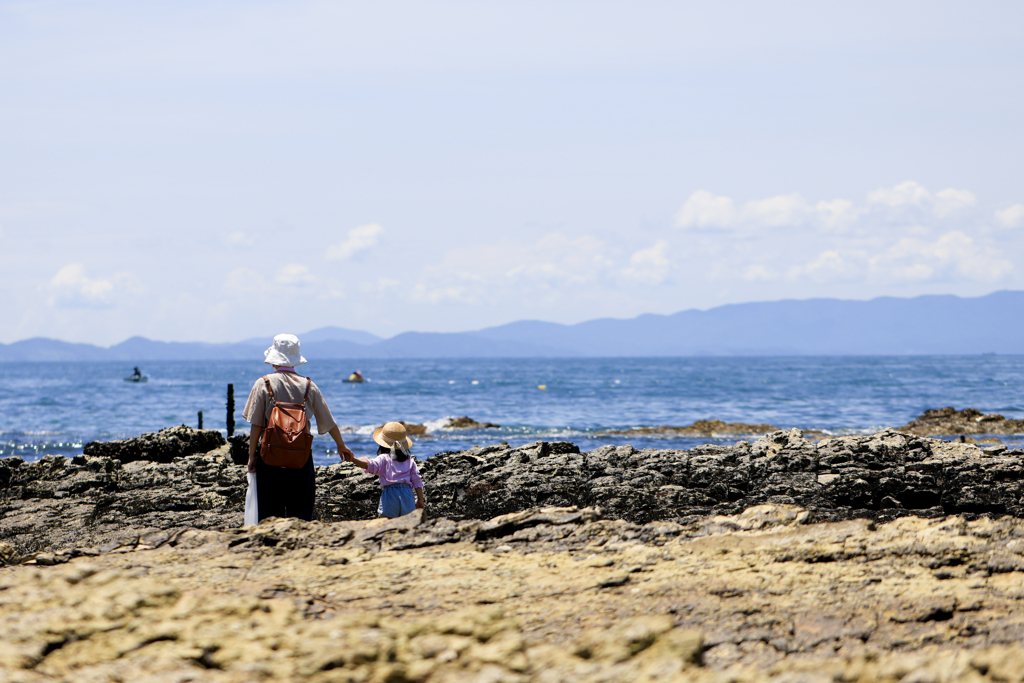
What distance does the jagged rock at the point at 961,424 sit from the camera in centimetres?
2923

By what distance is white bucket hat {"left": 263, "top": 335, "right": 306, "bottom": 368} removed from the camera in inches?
290

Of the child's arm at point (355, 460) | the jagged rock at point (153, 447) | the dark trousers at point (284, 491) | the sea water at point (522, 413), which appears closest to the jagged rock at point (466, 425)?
the sea water at point (522, 413)

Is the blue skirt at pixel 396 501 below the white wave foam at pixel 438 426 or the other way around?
the other way around

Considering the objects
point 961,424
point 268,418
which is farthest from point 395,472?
point 961,424

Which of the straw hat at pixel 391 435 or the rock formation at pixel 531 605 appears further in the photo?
the straw hat at pixel 391 435

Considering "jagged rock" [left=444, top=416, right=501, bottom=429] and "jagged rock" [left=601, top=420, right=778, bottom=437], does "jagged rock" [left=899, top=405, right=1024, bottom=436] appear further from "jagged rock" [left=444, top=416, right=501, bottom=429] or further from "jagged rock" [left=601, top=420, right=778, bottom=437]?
"jagged rock" [left=444, top=416, right=501, bottom=429]

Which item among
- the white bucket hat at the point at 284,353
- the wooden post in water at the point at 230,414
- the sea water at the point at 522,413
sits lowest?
the sea water at the point at 522,413

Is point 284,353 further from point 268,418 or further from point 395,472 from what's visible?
point 395,472

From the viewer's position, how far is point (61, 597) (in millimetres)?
5473

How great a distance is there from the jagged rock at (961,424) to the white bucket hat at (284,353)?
27228 mm

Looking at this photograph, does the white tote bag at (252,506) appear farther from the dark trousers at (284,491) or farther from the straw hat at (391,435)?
the straw hat at (391,435)

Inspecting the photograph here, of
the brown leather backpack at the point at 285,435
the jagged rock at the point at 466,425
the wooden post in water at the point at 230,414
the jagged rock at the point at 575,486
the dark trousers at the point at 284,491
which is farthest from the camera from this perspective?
the jagged rock at the point at 466,425

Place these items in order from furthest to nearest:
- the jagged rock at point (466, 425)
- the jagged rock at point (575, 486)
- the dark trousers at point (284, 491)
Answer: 1. the jagged rock at point (466, 425)
2. the jagged rock at point (575, 486)
3. the dark trousers at point (284, 491)

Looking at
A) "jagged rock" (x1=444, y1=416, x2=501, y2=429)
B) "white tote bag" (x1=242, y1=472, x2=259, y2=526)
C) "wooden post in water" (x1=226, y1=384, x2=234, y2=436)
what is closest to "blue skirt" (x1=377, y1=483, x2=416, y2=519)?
"white tote bag" (x1=242, y1=472, x2=259, y2=526)
